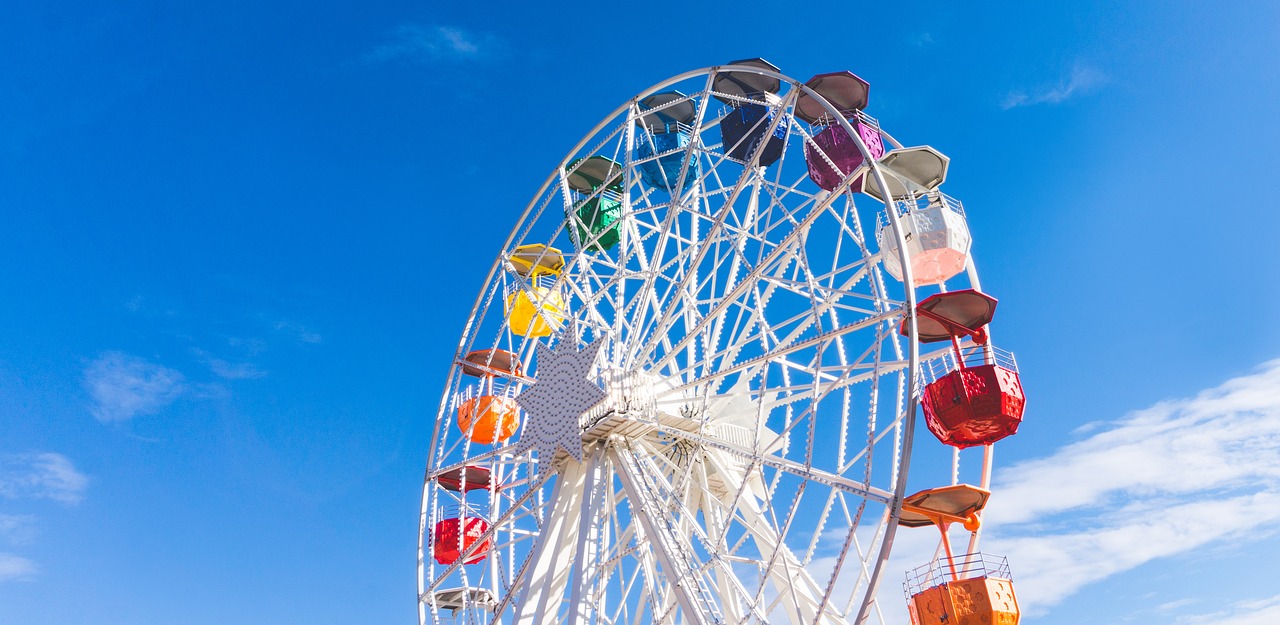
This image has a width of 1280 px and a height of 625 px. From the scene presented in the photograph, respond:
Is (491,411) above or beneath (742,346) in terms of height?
above

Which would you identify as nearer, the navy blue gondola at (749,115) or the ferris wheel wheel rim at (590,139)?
the ferris wheel wheel rim at (590,139)

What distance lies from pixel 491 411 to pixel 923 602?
342 inches

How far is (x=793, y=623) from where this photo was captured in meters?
11.9

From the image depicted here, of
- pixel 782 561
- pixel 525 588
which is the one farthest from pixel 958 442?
pixel 525 588

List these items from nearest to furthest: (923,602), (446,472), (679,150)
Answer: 1. (923,602)
2. (679,150)
3. (446,472)

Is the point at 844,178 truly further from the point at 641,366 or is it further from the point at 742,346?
the point at 641,366

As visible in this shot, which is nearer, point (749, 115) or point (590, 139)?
point (749, 115)

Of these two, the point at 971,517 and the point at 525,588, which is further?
the point at 525,588

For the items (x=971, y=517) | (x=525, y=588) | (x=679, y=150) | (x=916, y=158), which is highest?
(x=679, y=150)

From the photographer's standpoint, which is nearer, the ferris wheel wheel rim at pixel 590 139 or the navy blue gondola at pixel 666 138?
the ferris wheel wheel rim at pixel 590 139

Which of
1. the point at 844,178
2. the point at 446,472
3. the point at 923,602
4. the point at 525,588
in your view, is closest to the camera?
the point at 923,602

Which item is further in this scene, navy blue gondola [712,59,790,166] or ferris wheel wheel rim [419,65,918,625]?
navy blue gondola [712,59,790,166]

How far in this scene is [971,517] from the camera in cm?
1058

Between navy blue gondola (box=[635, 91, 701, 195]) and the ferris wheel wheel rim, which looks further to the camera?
navy blue gondola (box=[635, 91, 701, 195])
